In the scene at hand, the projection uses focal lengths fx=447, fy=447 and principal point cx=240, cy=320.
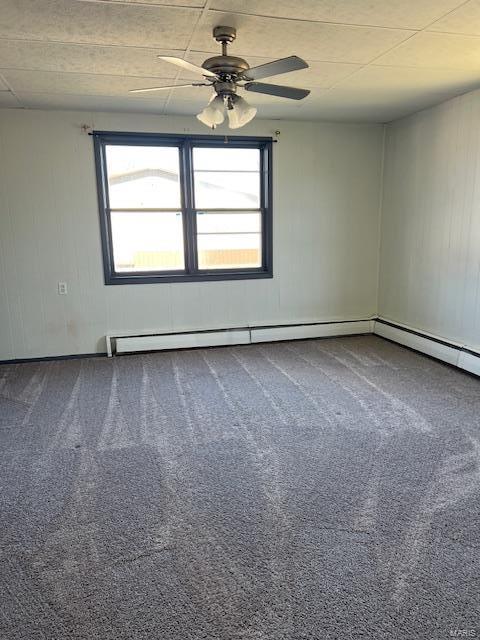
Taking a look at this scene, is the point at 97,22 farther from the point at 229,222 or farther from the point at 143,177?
the point at 229,222

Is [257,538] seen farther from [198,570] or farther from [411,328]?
[411,328]

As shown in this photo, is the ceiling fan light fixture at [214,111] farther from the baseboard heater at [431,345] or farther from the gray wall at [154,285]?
the baseboard heater at [431,345]

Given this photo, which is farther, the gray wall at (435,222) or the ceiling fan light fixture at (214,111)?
the gray wall at (435,222)

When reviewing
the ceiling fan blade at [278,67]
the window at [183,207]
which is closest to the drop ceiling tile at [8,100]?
the window at [183,207]

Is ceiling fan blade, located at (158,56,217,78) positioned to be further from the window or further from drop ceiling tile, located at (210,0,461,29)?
the window

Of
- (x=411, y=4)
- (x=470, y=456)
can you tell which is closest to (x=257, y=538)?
(x=470, y=456)

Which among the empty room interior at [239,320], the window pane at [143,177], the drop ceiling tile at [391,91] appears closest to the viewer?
the empty room interior at [239,320]

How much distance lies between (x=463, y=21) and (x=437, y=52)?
0.48 metres

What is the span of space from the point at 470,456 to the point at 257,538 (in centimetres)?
147

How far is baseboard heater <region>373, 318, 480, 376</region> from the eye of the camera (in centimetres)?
405

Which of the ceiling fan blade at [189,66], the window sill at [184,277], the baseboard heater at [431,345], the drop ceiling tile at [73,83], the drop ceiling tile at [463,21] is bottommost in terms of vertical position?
the baseboard heater at [431,345]

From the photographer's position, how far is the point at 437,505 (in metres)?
2.21

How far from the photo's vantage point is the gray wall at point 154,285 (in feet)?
14.6

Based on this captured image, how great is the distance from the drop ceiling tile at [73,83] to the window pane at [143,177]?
2.87 ft
